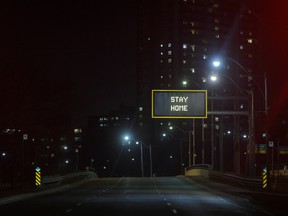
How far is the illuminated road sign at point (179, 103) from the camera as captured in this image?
44688mm

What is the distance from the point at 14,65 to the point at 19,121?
4.57 meters

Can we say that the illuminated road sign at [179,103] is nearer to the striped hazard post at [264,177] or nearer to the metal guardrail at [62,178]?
the striped hazard post at [264,177]

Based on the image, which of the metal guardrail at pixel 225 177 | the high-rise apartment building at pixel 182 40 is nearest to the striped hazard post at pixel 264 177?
the metal guardrail at pixel 225 177

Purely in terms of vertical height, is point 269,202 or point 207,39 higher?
point 207,39

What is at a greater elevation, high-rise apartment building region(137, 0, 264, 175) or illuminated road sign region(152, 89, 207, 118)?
high-rise apartment building region(137, 0, 264, 175)

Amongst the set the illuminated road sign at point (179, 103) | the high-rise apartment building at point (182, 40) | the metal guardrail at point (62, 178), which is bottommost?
the metal guardrail at point (62, 178)

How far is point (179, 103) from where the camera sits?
4494 centimetres

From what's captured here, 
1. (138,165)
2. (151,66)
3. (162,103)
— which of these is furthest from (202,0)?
(162,103)

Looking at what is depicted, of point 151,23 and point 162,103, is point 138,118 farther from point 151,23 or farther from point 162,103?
point 162,103

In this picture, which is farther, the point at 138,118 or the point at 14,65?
the point at 138,118

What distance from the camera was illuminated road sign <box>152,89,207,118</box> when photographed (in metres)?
44.7

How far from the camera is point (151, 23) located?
178 metres

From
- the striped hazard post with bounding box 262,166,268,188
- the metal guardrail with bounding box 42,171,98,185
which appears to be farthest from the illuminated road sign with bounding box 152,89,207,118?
the metal guardrail with bounding box 42,171,98,185

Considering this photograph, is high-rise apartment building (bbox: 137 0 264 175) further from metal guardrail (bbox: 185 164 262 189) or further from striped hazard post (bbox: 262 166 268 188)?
striped hazard post (bbox: 262 166 268 188)
